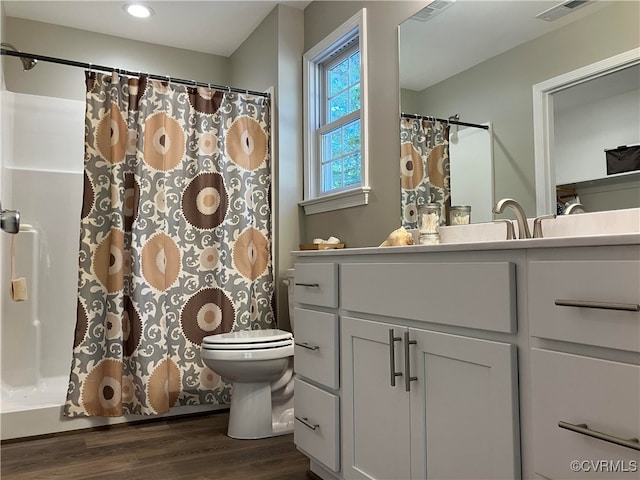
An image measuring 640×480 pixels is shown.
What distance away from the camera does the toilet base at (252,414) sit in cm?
249

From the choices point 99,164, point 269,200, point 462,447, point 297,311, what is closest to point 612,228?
point 462,447

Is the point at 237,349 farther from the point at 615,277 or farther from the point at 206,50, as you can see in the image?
the point at 206,50

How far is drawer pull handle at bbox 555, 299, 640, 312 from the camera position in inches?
35.9

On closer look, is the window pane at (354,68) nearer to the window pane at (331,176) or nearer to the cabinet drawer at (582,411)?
the window pane at (331,176)

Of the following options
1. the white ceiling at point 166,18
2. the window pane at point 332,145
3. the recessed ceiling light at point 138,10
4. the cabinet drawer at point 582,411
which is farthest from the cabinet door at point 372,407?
the recessed ceiling light at point 138,10

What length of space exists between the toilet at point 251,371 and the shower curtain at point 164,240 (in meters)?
0.39

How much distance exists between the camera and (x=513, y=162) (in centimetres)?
179

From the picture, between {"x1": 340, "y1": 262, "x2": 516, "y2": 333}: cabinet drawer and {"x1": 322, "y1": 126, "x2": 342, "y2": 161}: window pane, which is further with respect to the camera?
{"x1": 322, "y1": 126, "x2": 342, "y2": 161}: window pane

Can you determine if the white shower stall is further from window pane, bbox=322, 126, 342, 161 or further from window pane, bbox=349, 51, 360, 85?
window pane, bbox=349, 51, 360, 85

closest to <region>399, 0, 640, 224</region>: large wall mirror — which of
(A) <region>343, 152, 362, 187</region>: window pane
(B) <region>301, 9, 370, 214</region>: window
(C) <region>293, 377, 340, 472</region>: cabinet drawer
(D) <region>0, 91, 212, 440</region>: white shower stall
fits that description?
(B) <region>301, 9, 370, 214</region>: window

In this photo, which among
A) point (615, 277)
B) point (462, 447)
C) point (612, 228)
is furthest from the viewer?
point (612, 228)

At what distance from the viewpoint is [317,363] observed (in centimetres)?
189

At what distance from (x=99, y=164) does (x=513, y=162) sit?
2064 millimetres

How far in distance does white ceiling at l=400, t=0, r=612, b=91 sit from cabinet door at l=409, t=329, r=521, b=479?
1.09 metres
